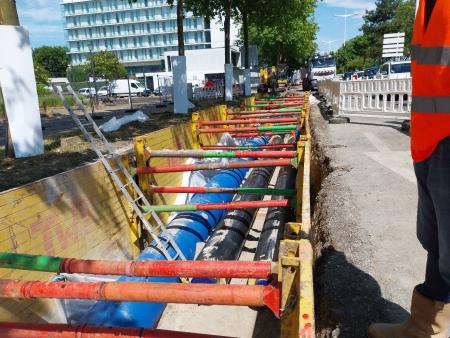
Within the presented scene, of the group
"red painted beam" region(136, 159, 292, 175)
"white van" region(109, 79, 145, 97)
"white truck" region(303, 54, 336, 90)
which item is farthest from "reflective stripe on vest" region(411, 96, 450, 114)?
"white van" region(109, 79, 145, 97)

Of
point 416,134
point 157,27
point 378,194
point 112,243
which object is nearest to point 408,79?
point 378,194

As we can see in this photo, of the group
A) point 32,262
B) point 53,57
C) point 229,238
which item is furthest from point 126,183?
point 53,57

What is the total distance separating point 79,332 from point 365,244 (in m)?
2.39

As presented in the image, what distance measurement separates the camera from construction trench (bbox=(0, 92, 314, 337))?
1.65 metres

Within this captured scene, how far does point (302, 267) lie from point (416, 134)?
79 cm

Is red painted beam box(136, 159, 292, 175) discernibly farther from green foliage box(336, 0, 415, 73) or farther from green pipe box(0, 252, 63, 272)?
green foliage box(336, 0, 415, 73)

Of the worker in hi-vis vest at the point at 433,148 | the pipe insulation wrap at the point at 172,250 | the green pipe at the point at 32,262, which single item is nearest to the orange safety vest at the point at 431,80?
the worker in hi-vis vest at the point at 433,148

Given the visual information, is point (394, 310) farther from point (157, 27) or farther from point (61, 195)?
point (157, 27)

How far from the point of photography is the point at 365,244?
3.27m

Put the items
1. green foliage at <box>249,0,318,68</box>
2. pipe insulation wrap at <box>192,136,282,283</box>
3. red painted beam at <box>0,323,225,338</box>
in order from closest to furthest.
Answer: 1. red painted beam at <box>0,323,225,338</box>
2. pipe insulation wrap at <box>192,136,282,283</box>
3. green foliage at <box>249,0,318,68</box>

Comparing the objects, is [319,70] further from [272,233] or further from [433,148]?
[433,148]

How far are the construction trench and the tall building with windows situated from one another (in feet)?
274

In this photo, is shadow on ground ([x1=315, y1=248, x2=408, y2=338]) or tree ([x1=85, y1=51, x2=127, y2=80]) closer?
shadow on ground ([x1=315, y1=248, x2=408, y2=338])

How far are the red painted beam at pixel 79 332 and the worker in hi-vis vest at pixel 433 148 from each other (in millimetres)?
1124
